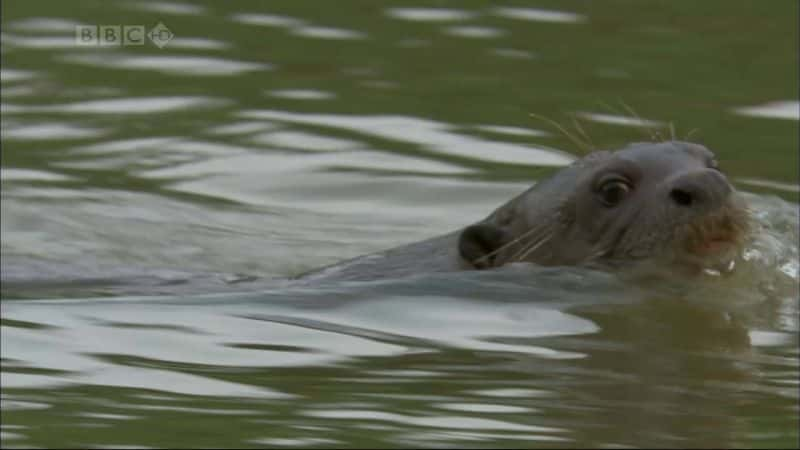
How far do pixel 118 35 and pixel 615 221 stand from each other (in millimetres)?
5578

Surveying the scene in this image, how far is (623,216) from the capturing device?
8172mm

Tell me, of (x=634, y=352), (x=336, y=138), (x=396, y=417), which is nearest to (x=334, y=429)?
(x=396, y=417)

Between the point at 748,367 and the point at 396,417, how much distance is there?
1.29 m

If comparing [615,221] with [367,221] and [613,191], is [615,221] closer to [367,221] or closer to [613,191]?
[613,191]

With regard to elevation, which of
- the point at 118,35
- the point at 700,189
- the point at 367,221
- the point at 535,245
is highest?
the point at 118,35

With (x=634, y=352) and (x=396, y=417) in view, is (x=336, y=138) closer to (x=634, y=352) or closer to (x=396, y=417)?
(x=634, y=352)

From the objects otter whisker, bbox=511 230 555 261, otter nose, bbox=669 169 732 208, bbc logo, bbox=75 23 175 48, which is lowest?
otter whisker, bbox=511 230 555 261

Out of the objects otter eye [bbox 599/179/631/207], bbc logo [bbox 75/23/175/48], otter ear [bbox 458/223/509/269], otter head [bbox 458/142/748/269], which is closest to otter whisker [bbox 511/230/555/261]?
otter head [bbox 458/142/748/269]

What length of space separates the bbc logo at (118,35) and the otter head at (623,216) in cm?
Result: 479

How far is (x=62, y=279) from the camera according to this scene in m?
9.49

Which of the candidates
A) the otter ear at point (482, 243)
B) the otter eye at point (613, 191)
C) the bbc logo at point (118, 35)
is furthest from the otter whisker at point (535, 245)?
the bbc logo at point (118, 35)

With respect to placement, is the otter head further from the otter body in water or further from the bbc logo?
the bbc logo

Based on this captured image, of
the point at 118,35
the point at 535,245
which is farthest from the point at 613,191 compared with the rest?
the point at 118,35

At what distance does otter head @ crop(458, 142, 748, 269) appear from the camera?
7.90m
